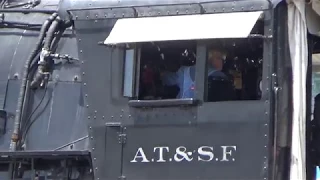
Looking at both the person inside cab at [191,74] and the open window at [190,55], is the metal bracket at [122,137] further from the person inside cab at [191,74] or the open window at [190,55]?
the person inside cab at [191,74]

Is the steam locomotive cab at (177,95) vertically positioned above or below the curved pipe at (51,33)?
below

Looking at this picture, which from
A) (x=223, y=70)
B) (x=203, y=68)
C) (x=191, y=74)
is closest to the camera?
(x=203, y=68)

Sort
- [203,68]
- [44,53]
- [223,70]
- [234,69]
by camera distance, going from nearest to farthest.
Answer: [203,68], [223,70], [234,69], [44,53]

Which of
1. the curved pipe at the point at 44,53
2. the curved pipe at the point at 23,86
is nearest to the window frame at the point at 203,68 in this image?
the curved pipe at the point at 44,53

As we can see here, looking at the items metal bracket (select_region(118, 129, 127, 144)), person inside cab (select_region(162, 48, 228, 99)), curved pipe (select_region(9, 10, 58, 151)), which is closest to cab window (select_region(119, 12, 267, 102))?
person inside cab (select_region(162, 48, 228, 99))

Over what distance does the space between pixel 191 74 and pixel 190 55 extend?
230 mm

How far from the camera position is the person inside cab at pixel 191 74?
5.82 m

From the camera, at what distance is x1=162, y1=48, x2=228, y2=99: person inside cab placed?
582cm

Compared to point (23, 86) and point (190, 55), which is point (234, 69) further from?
point (23, 86)

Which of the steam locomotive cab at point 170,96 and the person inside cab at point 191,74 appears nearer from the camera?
the steam locomotive cab at point 170,96

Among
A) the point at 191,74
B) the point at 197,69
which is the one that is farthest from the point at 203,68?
the point at 191,74

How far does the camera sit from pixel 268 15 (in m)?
5.63

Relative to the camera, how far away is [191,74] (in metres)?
5.91

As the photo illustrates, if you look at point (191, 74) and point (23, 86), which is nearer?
point (191, 74)
